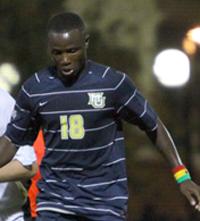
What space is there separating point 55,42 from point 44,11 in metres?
4.00

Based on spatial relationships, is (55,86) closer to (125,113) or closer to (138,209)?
(125,113)

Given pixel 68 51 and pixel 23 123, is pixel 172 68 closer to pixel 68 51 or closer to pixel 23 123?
pixel 23 123

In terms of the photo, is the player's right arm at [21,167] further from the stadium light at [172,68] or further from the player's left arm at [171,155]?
the stadium light at [172,68]

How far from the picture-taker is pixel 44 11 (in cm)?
905

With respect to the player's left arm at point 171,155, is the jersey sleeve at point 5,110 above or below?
above

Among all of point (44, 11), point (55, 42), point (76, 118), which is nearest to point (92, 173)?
point (76, 118)

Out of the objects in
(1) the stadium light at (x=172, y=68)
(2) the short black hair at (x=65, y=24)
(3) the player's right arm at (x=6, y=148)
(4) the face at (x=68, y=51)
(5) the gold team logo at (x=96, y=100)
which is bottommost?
(1) the stadium light at (x=172, y=68)

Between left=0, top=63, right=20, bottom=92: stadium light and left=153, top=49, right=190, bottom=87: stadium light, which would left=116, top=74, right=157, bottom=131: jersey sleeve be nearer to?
left=0, top=63, right=20, bottom=92: stadium light

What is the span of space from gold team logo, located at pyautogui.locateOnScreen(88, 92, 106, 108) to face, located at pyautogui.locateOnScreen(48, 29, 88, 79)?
129 mm

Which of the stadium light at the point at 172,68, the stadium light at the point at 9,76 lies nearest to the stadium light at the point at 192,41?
the stadium light at the point at 172,68

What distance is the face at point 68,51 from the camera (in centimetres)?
505

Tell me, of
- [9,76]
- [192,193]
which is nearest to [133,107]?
[192,193]

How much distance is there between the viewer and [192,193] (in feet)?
16.9

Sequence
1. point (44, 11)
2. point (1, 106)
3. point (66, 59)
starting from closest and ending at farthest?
point (66, 59), point (1, 106), point (44, 11)
